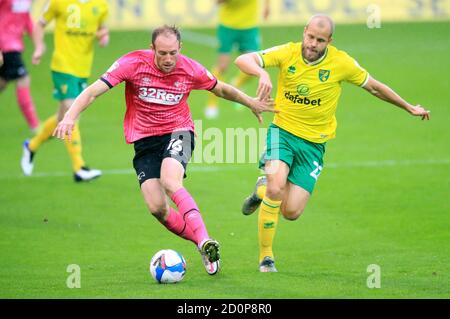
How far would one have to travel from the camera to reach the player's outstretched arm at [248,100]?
28.6 ft

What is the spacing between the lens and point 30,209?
11.7 metres

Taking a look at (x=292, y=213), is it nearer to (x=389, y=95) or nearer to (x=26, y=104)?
(x=389, y=95)

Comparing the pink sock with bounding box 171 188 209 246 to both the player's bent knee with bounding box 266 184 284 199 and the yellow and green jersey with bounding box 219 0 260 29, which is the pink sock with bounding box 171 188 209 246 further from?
the yellow and green jersey with bounding box 219 0 260 29

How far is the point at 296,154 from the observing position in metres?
9.21

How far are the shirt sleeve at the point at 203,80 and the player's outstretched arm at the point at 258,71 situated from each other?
301mm

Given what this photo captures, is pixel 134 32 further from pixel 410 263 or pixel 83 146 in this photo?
pixel 410 263

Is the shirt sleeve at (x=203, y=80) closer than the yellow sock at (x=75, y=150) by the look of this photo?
Yes

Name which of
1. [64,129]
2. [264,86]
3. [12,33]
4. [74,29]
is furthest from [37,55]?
[264,86]

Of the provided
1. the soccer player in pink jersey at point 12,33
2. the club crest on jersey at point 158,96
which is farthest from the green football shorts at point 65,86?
the club crest on jersey at point 158,96

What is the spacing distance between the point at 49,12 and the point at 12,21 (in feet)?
7.99

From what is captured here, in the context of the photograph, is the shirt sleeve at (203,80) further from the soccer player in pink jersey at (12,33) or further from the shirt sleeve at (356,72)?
the soccer player in pink jersey at (12,33)

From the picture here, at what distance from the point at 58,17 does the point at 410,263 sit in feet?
20.7

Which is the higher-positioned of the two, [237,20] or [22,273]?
[237,20]

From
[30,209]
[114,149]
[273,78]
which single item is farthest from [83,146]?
[273,78]
